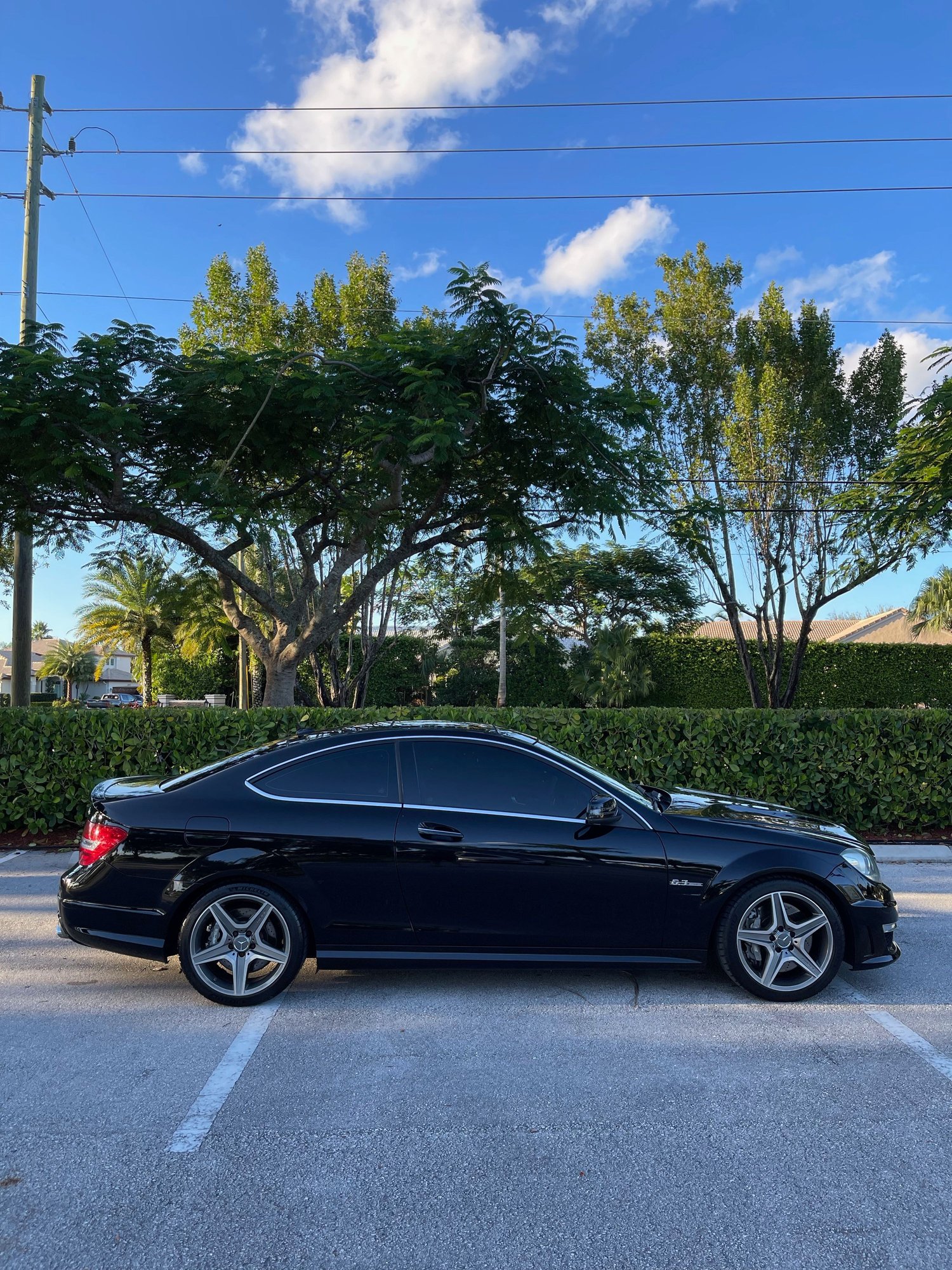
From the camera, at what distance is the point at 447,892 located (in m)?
4.66

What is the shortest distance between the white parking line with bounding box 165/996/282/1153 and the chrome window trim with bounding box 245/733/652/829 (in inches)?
42.4

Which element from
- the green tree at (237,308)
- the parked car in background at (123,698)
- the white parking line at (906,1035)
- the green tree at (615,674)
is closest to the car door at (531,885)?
the white parking line at (906,1035)

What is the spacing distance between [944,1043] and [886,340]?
18423mm

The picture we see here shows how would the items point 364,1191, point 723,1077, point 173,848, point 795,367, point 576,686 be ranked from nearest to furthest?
point 364,1191 < point 723,1077 < point 173,848 < point 795,367 < point 576,686

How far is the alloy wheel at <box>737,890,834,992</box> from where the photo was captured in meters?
4.70

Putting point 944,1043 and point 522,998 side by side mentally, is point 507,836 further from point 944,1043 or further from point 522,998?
point 944,1043

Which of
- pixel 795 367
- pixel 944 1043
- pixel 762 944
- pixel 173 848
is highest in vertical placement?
pixel 795 367

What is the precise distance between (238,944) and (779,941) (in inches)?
112

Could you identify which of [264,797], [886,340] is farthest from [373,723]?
[886,340]

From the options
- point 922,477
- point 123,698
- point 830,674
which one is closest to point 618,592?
point 830,674

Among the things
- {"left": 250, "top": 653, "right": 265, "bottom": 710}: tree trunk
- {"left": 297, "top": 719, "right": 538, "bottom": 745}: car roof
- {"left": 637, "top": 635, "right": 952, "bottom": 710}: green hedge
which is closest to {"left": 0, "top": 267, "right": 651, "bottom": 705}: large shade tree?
{"left": 297, "top": 719, "right": 538, "bottom": 745}: car roof

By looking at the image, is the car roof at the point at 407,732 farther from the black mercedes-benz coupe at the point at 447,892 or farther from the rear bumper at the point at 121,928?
the rear bumper at the point at 121,928

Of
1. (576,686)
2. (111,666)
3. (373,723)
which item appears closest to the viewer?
(373,723)

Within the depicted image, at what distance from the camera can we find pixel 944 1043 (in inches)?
164
